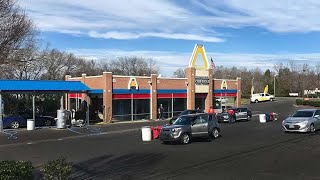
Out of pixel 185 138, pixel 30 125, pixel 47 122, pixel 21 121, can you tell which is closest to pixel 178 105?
pixel 47 122

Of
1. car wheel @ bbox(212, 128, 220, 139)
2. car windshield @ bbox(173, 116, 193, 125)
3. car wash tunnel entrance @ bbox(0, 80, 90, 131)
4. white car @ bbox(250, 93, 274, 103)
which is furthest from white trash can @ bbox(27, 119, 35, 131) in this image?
white car @ bbox(250, 93, 274, 103)

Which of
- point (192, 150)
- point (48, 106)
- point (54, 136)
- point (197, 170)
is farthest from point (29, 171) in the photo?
point (48, 106)

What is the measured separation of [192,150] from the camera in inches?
770

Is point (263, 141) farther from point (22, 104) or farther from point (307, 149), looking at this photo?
point (22, 104)

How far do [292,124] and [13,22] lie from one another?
21.5 metres

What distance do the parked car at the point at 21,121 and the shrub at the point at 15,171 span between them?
94.6 feet

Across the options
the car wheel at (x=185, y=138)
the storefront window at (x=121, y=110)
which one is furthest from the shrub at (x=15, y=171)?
the storefront window at (x=121, y=110)

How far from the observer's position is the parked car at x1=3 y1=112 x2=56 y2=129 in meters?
34.8

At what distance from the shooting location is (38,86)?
3569 cm

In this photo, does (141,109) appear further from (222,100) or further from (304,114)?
(304,114)

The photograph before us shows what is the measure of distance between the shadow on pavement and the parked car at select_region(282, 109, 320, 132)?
1214 centimetres

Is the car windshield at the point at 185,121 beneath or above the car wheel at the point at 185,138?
above

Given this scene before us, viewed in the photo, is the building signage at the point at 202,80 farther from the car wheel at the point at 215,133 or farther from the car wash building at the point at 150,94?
Answer: the car wheel at the point at 215,133

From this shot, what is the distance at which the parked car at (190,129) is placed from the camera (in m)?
22.3
